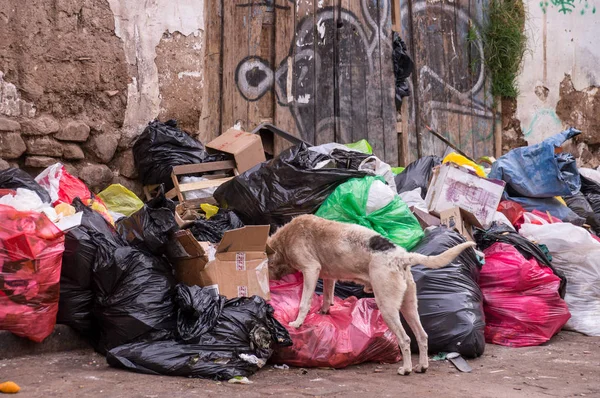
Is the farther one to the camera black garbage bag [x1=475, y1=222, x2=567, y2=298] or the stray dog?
black garbage bag [x1=475, y1=222, x2=567, y2=298]

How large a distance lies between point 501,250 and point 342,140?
221 centimetres

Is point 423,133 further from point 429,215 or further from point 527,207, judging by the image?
point 429,215

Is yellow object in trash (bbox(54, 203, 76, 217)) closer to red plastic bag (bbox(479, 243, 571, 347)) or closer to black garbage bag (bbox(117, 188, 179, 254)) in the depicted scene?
black garbage bag (bbox(117, 188, 179, 254))

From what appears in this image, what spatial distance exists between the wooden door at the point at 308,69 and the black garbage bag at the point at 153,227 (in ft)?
7.20

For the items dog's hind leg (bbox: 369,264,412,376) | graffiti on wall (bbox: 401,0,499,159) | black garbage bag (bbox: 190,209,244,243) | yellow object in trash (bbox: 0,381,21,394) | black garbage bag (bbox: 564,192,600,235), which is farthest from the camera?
graffiti on wall (bbox: 401,0,499,159)

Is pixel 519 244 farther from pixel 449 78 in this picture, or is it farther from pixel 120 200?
pixel 449 78

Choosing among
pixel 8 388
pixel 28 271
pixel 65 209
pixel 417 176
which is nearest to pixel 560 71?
pixel 417 176

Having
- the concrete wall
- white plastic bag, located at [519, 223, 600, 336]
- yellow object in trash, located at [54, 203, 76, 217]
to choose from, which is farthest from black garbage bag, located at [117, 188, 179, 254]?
the concrete wall

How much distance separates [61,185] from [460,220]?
8.47 ft

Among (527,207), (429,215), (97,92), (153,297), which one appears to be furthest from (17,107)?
(527,207)

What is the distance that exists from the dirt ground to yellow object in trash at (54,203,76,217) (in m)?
0.73

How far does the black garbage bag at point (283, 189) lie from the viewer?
189 inches

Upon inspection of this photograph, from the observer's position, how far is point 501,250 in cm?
485

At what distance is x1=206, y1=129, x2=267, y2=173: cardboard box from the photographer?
5.45 metres
